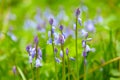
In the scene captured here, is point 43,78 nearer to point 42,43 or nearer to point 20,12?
point 42,43

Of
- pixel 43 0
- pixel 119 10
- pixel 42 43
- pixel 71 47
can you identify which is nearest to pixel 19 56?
pixel 71 47

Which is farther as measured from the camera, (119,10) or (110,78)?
(119,10)

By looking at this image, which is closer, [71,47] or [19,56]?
[71,47]

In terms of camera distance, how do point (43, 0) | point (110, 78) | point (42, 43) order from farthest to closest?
point (43, 0) → point (110, 78) → point (42, 43)

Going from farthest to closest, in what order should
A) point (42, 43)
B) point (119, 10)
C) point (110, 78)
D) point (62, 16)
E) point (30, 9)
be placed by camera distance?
1. point (30, 9)
2. point (119, 10)
3. point (62, 16)
4. point (110, 78)
5. point (42, 43)

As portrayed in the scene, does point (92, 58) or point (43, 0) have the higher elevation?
point (43, 0)

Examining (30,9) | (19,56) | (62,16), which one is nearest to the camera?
(19,56)

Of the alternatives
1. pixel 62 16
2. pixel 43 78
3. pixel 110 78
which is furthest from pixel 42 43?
pixel 62 16

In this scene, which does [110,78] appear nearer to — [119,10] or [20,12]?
[119,10]

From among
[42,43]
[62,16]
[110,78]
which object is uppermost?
[62,16]
